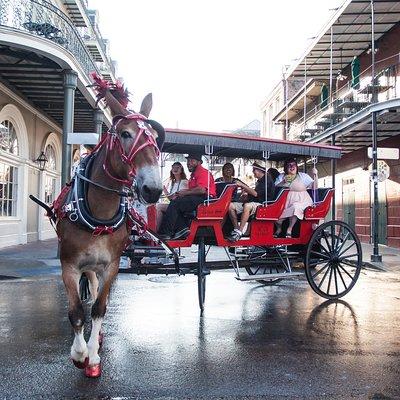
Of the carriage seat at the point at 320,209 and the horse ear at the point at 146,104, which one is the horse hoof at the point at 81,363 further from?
the carriage seat at the point at 320,209

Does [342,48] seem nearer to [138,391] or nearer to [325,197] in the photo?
[325,197]

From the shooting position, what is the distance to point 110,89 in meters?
4.53

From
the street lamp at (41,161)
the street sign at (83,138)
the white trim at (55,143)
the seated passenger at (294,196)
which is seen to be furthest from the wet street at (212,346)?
the white trim at (55,143)

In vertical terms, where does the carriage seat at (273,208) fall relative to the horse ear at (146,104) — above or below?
below

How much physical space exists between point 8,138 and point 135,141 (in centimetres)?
1327

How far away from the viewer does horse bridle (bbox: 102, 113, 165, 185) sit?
390cm

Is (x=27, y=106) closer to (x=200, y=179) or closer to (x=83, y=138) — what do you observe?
(x=83, y=138)

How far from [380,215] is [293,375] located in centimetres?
1583

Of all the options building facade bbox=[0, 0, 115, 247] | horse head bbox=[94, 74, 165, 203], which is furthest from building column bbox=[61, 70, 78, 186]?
horse head bbox=[94, 74, 165, 203]

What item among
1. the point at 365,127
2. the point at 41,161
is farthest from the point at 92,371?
the point at 41,161

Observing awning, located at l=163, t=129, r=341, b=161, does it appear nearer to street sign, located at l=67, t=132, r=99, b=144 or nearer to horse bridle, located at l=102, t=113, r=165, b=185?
horse bridle, located at l=102, t=113, r=165, b=185

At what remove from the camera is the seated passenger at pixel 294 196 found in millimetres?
7789

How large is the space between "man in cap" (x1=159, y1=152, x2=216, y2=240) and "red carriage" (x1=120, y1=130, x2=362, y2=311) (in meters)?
0.13

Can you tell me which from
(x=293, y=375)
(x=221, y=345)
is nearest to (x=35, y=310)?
(x=221, y=345)
